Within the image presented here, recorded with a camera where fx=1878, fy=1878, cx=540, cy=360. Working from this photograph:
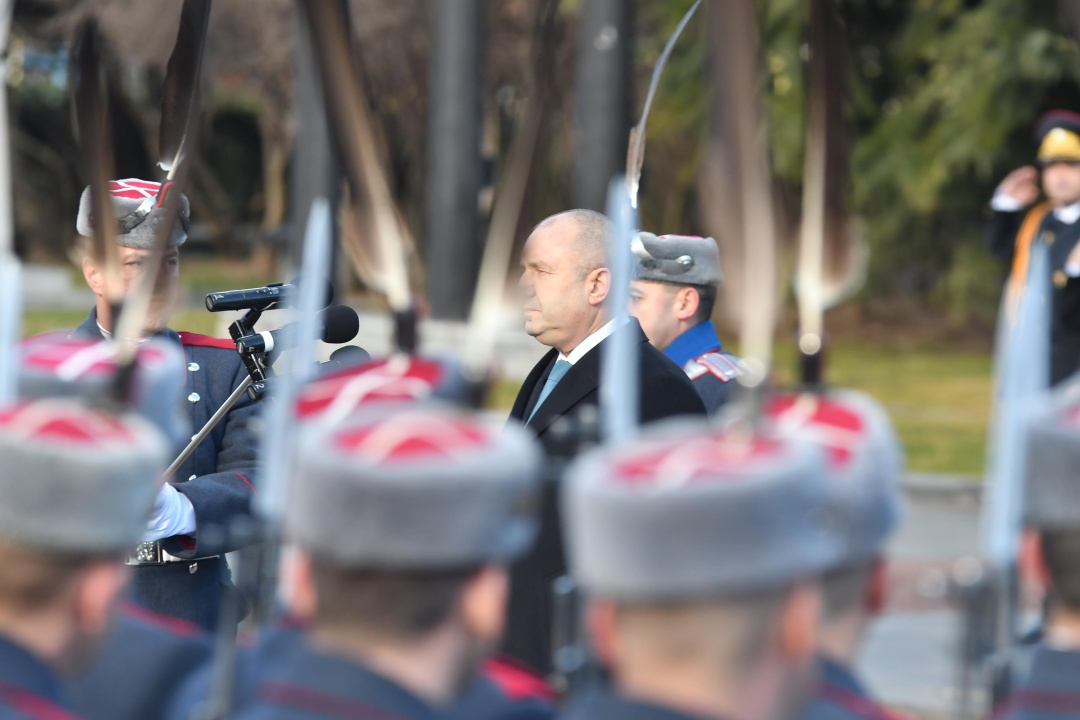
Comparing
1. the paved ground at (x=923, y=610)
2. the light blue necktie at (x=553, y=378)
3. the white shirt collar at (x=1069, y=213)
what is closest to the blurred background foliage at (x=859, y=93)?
the paved ground at (x=923, y=610)

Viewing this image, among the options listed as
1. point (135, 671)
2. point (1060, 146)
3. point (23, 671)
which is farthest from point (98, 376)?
point (1060, 146)

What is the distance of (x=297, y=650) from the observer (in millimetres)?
2582

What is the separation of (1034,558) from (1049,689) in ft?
0.57

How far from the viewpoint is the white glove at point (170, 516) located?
14.5ft

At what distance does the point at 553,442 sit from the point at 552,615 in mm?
469

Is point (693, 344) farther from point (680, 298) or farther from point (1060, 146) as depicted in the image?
point (1060, 146)

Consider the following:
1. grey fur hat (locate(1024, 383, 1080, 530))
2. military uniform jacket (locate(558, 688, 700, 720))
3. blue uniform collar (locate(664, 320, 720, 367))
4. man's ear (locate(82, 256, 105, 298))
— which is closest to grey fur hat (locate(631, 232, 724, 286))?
blue uniform collar (locate(664, 320, 720, 367))

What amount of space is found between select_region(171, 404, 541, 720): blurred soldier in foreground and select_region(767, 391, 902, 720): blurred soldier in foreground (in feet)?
1.46

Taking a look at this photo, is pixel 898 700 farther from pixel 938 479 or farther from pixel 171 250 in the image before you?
pixel 938 479

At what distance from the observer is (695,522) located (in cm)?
224

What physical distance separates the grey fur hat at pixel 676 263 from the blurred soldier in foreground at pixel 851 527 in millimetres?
2982

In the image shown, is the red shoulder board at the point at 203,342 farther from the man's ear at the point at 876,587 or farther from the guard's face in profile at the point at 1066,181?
the guard's face in profile at the point at 1066,181

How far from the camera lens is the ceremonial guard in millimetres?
4598

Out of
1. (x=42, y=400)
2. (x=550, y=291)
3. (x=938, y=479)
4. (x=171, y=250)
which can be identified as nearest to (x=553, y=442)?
(x=550, y=291)
